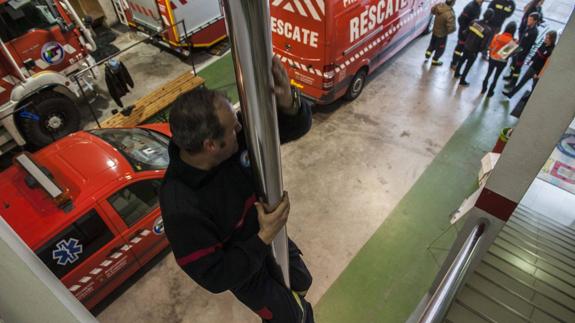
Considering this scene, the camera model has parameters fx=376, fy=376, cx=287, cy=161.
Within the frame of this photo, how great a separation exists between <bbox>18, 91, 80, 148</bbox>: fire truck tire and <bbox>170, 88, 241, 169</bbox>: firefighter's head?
602cm

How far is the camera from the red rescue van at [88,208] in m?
3.77

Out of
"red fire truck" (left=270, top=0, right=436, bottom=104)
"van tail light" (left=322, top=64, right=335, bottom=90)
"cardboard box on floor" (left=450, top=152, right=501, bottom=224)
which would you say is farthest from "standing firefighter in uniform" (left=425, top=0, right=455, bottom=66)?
"cardboard box on floor" (left=450, top=152, right=501, bottom=224)

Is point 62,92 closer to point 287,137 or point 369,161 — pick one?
point 369,161

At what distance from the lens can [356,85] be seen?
290 inches

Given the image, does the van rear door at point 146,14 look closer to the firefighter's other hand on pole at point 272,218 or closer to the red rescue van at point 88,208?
the red rescue van at point 88,208

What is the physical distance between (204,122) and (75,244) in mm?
3162

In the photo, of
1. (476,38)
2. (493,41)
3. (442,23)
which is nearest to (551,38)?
(493,41)

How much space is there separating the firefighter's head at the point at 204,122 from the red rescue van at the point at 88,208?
2844mm

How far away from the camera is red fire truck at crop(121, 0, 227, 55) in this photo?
805 centimetres

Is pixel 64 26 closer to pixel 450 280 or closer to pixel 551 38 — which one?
pixel 450 280

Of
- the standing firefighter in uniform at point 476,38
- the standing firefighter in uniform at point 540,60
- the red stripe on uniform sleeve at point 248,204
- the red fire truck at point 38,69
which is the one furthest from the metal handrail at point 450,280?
the red fire truck at point 38,69

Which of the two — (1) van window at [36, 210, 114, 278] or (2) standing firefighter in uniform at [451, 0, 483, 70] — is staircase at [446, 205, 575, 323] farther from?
(2) standing firefighter in uniform at [451, 0, 483, 70]

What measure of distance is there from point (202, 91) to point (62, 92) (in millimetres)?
6394

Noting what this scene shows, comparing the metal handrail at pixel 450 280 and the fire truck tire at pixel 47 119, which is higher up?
the metal handrail at pixel 450 280
